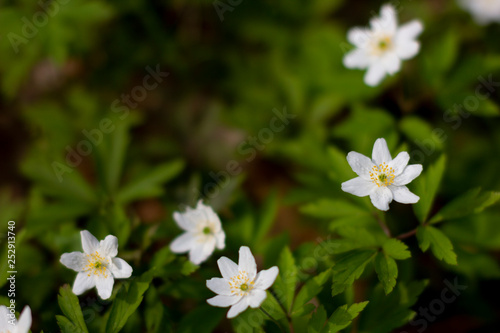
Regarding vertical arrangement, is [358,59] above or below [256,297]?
above

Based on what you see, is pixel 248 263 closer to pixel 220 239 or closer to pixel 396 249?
pixel 220 239

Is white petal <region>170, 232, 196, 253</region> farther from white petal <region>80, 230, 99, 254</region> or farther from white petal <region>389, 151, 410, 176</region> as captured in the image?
white petal <region>389, 151, 410, 176</region>

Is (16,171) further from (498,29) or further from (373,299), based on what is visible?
(498,29)

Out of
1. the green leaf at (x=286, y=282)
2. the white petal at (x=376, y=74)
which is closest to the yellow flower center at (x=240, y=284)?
the green leaf at (x=286, y=282)

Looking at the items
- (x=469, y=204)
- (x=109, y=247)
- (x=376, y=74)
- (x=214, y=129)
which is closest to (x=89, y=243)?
(x=109, y=247)

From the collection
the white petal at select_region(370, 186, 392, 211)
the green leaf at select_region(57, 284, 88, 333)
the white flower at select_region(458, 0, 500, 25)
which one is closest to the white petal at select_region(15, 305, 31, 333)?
the green leaf at select_region(57, 284, 88, 333)

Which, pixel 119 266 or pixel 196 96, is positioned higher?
pixel 196 96

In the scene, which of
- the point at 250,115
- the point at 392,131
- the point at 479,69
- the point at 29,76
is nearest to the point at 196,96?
the point at 250,115
